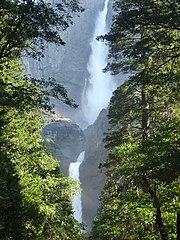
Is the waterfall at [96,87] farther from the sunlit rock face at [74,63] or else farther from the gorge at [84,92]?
the sunlit rock face at [74,63]

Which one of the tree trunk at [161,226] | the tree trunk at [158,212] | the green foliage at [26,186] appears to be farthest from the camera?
the green foliage at [26,186]

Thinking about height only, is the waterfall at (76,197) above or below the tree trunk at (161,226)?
above

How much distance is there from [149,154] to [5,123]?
6.41 meters

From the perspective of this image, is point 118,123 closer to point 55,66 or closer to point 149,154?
point 149,154

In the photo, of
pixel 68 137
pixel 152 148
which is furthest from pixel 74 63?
pixel 152 148

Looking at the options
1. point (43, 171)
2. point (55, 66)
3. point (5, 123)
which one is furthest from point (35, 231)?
point (55, 66)

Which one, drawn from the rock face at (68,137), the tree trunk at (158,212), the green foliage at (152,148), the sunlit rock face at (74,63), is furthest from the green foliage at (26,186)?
the sunlit rock face at (74,63)

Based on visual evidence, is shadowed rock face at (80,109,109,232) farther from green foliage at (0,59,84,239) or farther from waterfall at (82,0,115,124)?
green foliage at (0,59,84,239)

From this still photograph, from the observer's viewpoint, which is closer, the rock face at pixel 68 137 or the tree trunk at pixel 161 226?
the tree trunk at pixel 161 226

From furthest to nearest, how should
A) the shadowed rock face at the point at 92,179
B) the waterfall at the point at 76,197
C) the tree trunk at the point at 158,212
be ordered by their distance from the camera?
the waterfall at the point at 76,197
the shadowed rock face at the point at 92,179
the tree trunk at the point at 158,212

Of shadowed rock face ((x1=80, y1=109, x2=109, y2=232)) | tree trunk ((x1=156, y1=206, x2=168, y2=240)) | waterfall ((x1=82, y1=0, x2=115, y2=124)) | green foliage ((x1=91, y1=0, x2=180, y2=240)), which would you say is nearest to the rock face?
shadowed rock face ((x1=80, y1=109, x2=109, y2=232))

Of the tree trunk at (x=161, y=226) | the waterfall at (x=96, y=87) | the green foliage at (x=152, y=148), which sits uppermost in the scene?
the waterfall at (x=96, y=87)

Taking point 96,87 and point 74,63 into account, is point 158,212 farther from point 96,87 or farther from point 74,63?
point 74,63

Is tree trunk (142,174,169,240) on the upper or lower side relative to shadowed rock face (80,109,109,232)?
lower
